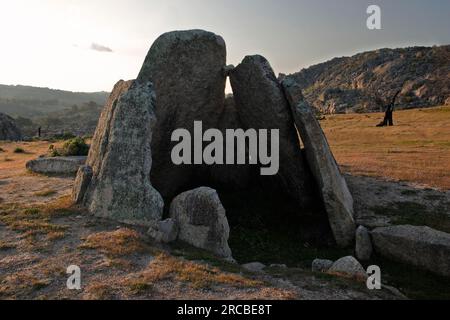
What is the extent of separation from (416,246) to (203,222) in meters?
6.21

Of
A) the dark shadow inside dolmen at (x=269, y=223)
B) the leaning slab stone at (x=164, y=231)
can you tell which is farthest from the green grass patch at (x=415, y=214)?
the leaning slab stone at (x=164, y=231)

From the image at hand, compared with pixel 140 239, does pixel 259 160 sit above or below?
above

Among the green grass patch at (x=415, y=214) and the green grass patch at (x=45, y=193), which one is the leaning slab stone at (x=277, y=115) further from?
the green grass patch at (x=45, y=193)

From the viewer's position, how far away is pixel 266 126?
19797mm

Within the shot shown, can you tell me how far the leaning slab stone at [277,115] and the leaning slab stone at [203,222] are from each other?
233 inches

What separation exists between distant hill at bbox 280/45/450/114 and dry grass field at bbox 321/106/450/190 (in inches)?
1294

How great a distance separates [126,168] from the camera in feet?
49.6

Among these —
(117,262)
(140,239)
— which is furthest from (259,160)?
(117,262)

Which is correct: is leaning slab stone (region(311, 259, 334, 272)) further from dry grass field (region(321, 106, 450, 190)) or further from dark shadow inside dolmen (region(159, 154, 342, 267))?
dry grass field (region(321, 106, 450, 190))

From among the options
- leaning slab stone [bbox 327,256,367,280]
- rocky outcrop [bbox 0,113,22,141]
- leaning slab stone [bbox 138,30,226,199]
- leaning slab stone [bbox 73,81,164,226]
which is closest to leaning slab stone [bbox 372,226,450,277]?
leaning slab stone [bbox 327,256,367,280]

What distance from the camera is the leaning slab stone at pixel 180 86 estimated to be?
18.7 meters

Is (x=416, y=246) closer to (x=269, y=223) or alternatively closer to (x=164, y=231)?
(x=269, y=223)

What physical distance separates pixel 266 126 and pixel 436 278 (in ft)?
30.4

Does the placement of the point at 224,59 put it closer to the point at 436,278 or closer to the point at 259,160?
the point at 259,160
